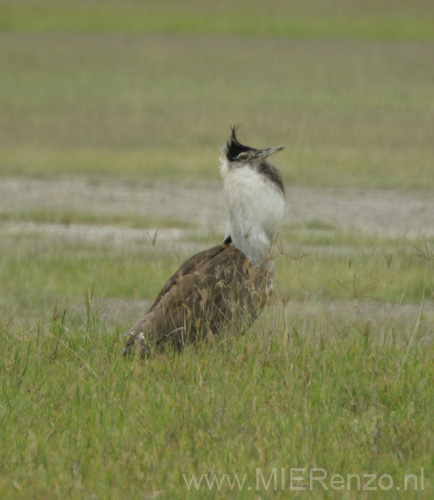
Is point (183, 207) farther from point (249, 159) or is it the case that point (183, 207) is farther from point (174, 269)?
point (249, 159)

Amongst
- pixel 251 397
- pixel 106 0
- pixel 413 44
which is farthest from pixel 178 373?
pixel 106 0

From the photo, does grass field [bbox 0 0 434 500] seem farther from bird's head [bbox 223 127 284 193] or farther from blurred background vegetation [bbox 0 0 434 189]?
bird's head [bbox 223 127 284 193]

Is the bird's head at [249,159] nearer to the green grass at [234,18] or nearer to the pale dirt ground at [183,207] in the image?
the pale dirt ground at [183,207]

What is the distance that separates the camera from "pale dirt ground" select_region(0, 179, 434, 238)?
14352 mm

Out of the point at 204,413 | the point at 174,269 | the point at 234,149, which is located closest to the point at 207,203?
the point at 174,269

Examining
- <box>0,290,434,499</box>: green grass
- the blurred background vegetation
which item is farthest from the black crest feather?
the blurred background vegetation

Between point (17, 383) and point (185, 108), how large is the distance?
2456 centimetres

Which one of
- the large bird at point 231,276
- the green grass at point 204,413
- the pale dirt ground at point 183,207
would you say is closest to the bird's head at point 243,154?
the large bird at point 231,276

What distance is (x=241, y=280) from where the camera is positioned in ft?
20.3

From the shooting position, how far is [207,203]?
53.2 ft

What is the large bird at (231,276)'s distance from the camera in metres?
5.89

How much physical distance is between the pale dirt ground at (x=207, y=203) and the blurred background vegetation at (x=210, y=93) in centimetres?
114

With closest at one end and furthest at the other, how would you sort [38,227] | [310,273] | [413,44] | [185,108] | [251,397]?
[251,397]
[310,273]
[38,227]
[185,108]
[413,44]

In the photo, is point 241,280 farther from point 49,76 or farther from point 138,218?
point 49,76
